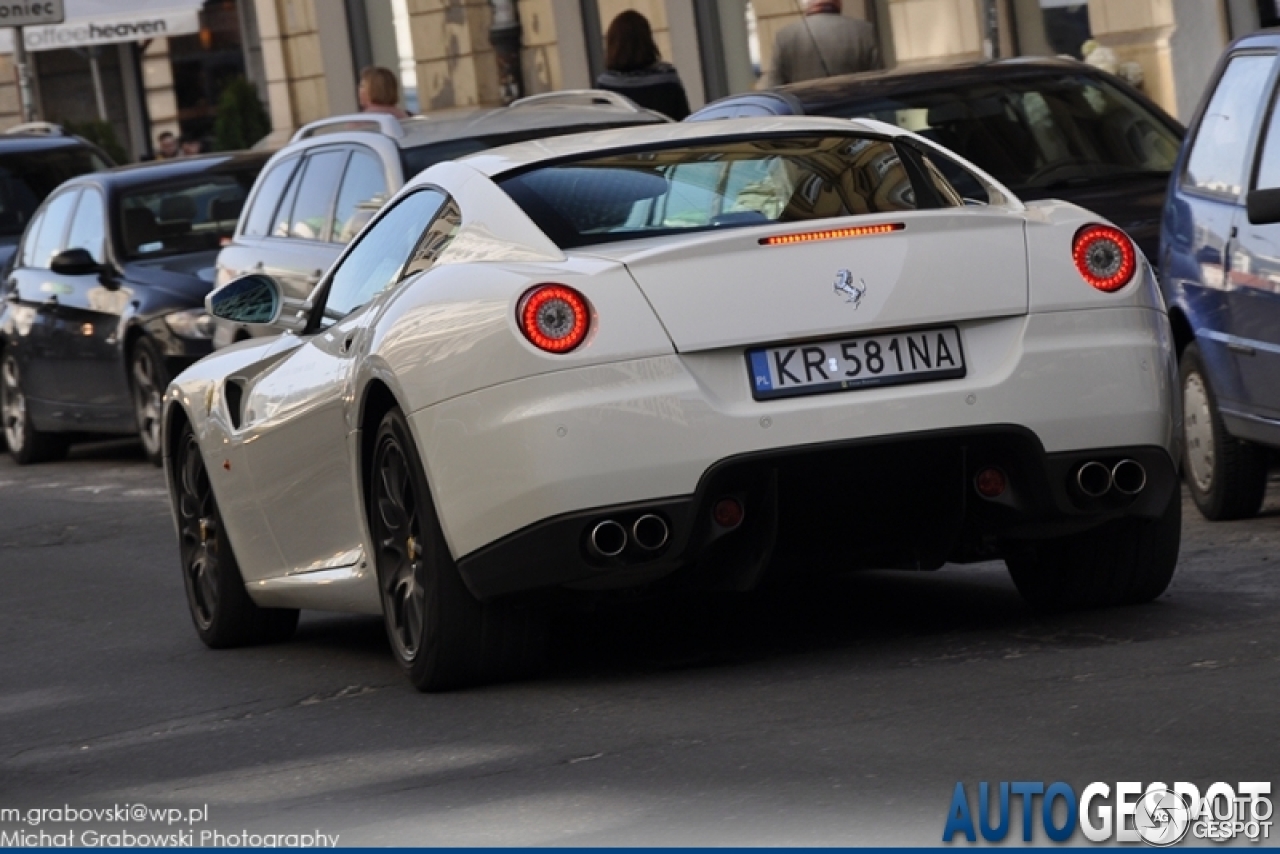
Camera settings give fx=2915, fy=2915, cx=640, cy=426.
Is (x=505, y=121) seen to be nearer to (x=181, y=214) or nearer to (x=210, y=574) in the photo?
(x=181, y=214)

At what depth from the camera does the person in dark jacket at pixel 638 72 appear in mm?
17031

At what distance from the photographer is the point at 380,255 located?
8.02 meters

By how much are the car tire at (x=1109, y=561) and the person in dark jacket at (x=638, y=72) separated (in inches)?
377

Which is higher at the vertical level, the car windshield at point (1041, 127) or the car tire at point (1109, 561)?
the car windshield at point (1041, 127)

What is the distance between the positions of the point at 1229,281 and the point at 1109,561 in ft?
7.15

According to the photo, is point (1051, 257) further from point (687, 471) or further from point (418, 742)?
point (418, 742)

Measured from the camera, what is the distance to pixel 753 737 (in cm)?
613

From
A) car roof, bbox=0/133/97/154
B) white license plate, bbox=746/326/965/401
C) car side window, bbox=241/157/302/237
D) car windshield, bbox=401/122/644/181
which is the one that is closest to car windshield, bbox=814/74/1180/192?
car windshield, bbox=401/122/644/181

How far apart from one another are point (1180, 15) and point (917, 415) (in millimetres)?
14298

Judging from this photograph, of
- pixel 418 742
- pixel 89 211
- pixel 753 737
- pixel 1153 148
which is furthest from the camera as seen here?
pixel 89 211

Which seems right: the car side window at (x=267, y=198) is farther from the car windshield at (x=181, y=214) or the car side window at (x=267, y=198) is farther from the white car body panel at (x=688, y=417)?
the white car body panel at (x=688, y=417)

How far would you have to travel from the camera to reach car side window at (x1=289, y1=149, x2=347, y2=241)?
13930 millimetres

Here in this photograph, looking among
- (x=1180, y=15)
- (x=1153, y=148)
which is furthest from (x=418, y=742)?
(x=1180, y=15)
